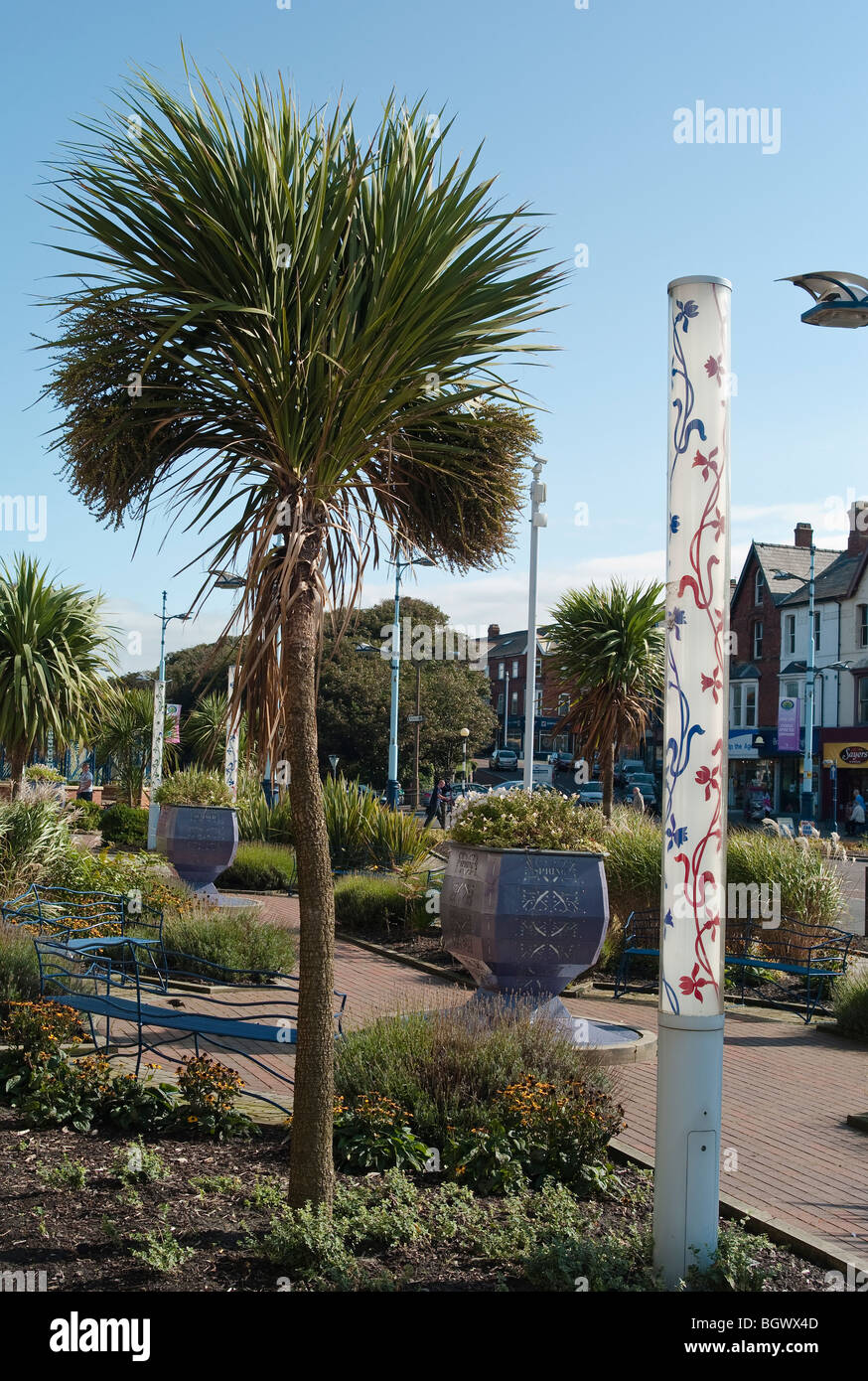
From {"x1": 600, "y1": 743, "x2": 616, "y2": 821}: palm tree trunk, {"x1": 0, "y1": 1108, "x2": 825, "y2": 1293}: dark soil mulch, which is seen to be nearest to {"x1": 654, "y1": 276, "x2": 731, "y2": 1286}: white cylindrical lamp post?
{"x1": 0, "y1": 1108, "x2": 825, "y2": 1293}: dark soil mulch

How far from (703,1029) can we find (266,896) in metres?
14.5

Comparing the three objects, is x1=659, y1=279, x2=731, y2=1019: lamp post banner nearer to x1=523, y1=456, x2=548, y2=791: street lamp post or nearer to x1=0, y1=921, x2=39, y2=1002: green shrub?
x1=0, y1=921, x2=39, y2=1002: green shrub

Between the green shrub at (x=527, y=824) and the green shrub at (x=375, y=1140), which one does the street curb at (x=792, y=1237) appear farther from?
the green shrub at (x=527, y=824)

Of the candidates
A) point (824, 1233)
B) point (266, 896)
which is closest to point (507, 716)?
point (266, 896)

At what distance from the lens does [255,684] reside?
489 centimetres

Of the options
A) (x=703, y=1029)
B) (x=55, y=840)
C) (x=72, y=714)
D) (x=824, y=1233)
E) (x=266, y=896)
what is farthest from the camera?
(x=266, y=896)

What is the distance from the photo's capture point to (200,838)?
1543 centimetres

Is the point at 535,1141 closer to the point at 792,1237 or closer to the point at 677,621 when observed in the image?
the point at 792,1237

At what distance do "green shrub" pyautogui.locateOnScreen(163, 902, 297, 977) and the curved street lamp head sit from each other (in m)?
6.72

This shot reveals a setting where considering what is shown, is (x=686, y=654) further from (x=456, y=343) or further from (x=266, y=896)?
(x=266, y=896)

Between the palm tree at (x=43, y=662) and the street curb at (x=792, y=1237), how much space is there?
10814 mm

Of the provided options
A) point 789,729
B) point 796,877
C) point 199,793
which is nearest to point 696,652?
point 796,877

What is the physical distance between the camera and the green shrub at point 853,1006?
9797mm

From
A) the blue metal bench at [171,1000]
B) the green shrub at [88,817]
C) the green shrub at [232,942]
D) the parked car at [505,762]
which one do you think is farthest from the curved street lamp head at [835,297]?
the parked car at [505,762]
